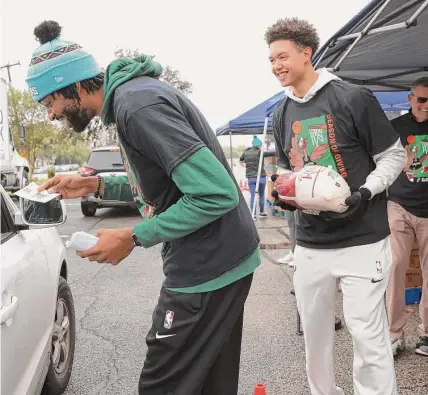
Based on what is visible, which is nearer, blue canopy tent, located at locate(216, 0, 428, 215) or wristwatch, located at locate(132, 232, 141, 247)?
wristwatch, located at locate(132, 232, 141, 247)

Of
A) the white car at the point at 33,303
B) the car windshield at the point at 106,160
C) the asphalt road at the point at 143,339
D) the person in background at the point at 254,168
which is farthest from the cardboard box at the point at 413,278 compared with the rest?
the car windshield at the point at 106,160

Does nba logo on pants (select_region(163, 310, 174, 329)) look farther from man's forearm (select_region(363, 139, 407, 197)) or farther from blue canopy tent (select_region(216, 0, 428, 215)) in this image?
blue canopy tent (select_region(216, 0, 428, 215))

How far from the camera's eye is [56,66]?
185 cm

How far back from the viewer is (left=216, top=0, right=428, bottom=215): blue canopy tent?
9.70 ft

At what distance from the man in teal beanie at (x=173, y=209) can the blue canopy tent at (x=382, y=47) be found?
1725 millimetres

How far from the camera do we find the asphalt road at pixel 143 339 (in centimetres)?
331

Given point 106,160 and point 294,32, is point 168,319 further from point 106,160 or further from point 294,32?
point 106,160

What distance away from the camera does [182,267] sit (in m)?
1.79

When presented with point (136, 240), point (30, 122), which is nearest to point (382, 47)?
point (136, 240)

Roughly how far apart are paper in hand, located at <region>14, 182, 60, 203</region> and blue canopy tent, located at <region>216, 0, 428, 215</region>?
2107mm

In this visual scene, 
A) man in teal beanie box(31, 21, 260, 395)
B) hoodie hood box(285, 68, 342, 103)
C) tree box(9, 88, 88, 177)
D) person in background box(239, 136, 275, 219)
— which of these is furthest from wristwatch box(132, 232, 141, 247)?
tree box(9, 88, 88, 177)

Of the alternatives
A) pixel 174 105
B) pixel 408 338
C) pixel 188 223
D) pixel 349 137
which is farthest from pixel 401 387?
pixel 174 105

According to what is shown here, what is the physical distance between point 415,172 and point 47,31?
8.88 ft

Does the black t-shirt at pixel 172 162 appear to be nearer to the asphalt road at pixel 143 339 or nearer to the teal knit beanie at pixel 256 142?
the asphalt road at pixel 143 339
